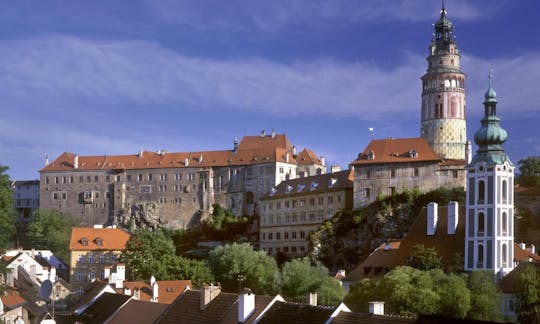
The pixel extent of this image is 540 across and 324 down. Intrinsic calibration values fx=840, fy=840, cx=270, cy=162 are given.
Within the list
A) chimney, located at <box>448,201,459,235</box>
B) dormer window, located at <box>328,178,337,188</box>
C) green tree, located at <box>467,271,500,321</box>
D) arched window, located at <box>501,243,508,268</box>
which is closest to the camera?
green tree, located at <box>467,271,500,321</box>

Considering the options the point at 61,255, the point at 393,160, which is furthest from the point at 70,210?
the point at 393,160

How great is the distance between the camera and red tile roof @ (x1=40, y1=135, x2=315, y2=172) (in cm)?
11375

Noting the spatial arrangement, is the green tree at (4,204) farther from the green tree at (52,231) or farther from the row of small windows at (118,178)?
the row of small windows at (118,178)

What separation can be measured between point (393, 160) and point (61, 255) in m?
44.0

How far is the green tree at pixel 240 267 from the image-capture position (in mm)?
70438

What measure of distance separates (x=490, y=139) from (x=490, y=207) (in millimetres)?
5863

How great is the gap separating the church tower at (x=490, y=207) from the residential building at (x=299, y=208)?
80.4 ft

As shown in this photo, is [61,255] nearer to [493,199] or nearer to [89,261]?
[89,261]

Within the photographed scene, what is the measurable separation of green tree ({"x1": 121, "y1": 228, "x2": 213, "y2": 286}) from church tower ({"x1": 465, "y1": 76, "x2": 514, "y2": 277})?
21.2 meters

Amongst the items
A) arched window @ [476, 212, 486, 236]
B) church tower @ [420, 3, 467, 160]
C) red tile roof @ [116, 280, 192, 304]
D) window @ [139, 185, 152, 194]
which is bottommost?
red tile roof @ [116, 280, 192, 304]

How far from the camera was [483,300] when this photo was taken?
4778cm

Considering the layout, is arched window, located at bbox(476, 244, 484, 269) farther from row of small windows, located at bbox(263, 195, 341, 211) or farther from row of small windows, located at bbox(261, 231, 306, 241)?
row of small windows, located at bbox(261, 231, 306, 241)

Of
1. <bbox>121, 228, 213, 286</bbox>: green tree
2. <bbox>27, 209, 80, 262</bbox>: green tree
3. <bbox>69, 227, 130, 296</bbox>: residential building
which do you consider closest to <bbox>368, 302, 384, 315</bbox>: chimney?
<bbox>121, 228, 213, 286</bbox>: green tree

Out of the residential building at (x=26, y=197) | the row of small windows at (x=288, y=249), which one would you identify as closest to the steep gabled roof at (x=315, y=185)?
the row of small windows at (x=288, y=249)
